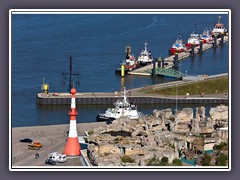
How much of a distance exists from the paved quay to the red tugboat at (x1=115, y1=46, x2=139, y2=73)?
13.7 meters

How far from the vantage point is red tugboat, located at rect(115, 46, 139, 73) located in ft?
131

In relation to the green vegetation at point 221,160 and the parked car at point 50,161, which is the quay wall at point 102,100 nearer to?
the parked car at point 50,161

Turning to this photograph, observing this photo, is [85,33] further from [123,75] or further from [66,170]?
[66,170]

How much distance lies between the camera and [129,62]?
40.9m

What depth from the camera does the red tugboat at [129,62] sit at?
1576 inches

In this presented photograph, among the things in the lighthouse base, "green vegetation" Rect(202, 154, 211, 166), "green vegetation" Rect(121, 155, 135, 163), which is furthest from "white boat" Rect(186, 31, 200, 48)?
"green vegetation" Rect(202, 154, 211, 166)

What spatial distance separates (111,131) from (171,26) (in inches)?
1059

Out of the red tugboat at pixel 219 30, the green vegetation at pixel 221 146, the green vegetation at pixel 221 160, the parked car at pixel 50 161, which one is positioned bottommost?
the parked car at pixel 50 161

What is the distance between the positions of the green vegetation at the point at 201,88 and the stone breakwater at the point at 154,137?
24.8 ft

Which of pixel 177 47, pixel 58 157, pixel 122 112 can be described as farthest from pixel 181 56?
pixel 58 157

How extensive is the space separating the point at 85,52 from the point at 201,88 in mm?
7804

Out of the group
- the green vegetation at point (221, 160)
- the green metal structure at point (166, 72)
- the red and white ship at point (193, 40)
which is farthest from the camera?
the red and white ship at point (193, 40)

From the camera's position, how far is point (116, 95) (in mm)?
33094

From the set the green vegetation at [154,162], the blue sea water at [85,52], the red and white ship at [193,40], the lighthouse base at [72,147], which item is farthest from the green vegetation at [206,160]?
the red and white ship at [193,40]
